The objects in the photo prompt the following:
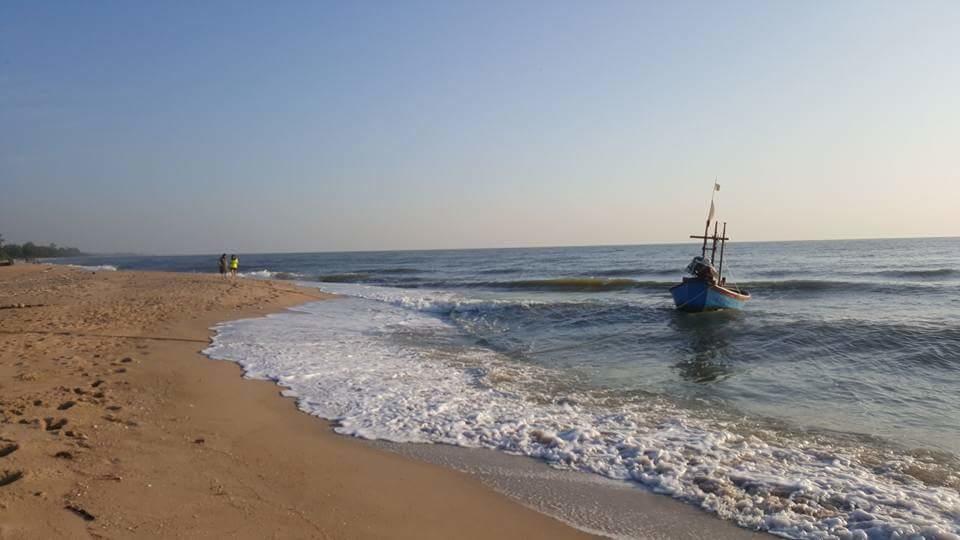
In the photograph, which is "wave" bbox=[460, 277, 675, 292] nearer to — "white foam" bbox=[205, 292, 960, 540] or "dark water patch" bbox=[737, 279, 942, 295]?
"dark water patch" bbox=[737, 279, 942, 295]

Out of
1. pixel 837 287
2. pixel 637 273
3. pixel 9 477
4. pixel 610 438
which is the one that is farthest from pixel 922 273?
pixel 9 477

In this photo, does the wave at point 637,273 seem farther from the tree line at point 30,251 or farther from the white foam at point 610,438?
the tree line at point 30,251

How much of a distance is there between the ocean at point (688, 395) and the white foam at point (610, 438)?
26mm

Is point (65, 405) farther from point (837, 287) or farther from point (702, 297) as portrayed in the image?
point (837, 287)

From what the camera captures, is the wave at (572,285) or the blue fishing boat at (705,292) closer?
the blue fishing boat at (705,292)

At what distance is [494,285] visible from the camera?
34188 mm

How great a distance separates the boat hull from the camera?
18469mm

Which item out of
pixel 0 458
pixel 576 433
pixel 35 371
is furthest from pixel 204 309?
pixel 576 433

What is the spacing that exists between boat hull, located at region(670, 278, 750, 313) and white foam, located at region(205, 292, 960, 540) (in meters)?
10.2

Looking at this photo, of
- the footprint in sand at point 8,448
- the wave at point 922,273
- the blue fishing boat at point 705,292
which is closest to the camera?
the footprint in sand at point 8,448

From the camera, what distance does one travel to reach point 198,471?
4699mm

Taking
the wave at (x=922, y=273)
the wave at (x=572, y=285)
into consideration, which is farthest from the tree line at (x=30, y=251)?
the wave at (x=922, y=273)

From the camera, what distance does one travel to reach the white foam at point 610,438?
4.50 metres

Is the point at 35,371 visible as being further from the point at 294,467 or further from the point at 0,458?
the point at 294,467
